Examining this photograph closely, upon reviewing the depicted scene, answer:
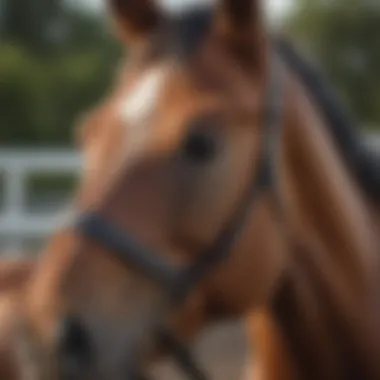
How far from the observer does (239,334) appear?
555 centimetres

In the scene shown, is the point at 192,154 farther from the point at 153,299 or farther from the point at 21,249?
the point at 21,249

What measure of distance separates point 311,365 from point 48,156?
195 inches

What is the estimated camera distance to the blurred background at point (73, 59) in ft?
67.0

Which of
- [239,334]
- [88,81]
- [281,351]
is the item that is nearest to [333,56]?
[88,81]

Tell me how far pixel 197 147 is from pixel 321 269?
0.40 meters

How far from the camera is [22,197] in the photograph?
738 centimetres

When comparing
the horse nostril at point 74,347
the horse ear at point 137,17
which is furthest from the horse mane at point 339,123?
the horse nostril at point 74,347

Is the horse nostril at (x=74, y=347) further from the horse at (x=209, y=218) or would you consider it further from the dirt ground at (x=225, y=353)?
the dirt ground at (x=225, y=353)

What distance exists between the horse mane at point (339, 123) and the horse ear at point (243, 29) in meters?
0.09

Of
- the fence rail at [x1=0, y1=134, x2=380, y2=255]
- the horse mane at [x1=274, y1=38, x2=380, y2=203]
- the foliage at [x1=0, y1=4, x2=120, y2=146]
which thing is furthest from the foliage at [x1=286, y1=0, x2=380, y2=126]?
the horse mane at [x1=274, y1=38, x2=380, y2=203]

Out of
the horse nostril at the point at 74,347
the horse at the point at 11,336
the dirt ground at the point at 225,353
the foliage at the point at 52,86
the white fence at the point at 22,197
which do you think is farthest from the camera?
the foliage at the point at 52,86

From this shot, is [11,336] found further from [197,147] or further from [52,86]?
[52,86]

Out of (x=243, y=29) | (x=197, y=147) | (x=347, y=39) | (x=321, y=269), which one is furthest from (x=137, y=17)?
(x=347, y=39)

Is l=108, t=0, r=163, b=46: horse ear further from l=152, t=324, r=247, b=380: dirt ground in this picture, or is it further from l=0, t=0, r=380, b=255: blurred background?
l=0, t=0, r=380, b=255: blurred background
